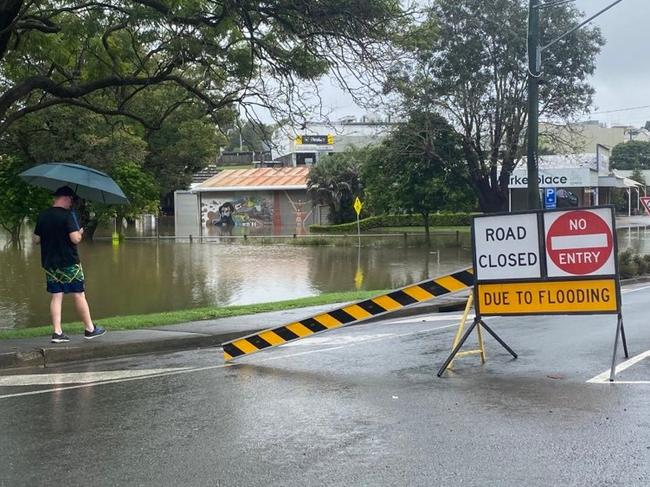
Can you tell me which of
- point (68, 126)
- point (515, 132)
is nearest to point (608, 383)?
point (68, 126)

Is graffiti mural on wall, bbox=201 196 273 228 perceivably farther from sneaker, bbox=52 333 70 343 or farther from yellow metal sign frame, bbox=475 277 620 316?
yellow metal sign frame, bbox=475 277 620 316

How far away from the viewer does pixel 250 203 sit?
238ft

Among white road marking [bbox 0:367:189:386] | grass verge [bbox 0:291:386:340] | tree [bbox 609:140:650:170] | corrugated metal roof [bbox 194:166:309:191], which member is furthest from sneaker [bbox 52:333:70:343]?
tree [bbox 609:140:650:170]

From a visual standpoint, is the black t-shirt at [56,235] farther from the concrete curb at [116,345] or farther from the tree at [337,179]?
the tree at [337,179]

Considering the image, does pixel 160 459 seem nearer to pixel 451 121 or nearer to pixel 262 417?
pixel 262 417

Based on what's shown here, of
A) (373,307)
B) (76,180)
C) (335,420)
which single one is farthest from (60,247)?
(335,420)

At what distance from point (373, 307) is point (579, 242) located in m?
2.38

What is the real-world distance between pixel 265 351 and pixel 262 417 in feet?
11.7

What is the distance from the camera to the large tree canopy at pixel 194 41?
11.6 meters

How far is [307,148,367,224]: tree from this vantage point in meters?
62.5

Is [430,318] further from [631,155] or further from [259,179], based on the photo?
[631,155]

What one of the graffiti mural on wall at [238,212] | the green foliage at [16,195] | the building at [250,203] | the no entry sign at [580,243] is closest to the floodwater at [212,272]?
the green foliage at [16,195]

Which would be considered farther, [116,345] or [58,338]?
[116,345]

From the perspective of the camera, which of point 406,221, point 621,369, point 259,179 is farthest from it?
point 259,179
